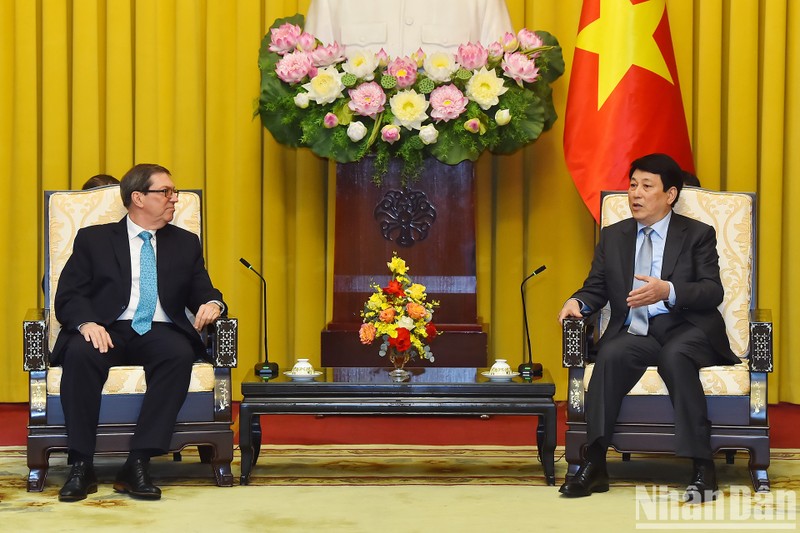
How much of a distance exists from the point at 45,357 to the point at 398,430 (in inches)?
71.7

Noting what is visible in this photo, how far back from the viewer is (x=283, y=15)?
242 inches

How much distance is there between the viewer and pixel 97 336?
401cm

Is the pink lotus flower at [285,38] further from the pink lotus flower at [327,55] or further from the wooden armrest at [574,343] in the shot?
the wooden armrest at [574,343]

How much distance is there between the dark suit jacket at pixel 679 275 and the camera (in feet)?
13.5

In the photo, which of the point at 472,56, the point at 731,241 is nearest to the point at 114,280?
the point at 472,56

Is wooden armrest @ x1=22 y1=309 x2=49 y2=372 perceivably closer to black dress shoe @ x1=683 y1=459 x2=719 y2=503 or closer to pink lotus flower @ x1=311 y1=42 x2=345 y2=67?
pink lotus flower @ x1=311 y1=42 x2=345 y2=67

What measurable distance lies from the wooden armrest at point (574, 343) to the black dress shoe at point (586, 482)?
358 millimetres

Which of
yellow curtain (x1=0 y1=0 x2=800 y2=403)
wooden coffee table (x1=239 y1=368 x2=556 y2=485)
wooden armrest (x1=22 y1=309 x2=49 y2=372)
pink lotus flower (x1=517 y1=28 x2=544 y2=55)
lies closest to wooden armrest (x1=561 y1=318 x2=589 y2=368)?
wooden coffee table (x1=239 y1=368 x2=556 y2=485)

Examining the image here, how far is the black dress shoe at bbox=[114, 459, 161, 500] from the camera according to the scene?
12.5 feet

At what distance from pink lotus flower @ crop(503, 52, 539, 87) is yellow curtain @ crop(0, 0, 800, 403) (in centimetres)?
101

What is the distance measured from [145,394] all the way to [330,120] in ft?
5.25

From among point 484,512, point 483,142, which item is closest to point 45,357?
point 484,512

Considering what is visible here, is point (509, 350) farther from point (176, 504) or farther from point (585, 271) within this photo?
point (176, 504)

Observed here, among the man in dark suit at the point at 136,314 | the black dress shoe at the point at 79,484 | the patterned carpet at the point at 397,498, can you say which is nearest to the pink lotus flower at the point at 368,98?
the man in dark suit at the point at 136,314
